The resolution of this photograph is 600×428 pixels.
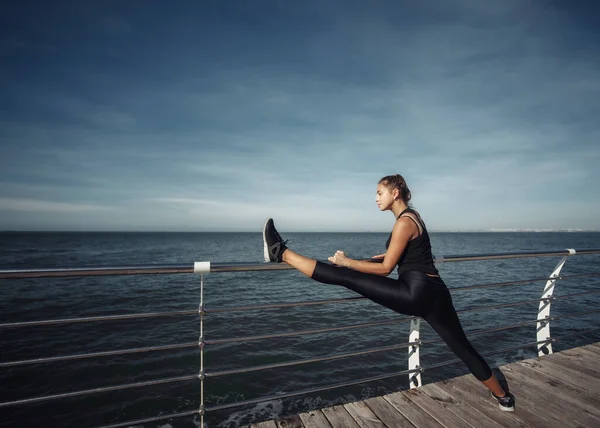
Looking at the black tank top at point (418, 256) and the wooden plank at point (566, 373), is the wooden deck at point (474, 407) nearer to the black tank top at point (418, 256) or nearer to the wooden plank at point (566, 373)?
the wooden plank at point (566, 373)

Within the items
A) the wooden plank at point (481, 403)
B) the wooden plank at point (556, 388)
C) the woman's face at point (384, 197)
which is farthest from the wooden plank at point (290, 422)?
the wooden plank at point (556, 388)

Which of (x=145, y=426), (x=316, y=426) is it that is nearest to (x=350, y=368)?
(x=145, y=426)

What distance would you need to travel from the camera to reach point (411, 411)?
2.40 meters

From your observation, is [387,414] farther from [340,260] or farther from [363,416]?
[340,260]

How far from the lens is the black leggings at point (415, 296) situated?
7.66ft

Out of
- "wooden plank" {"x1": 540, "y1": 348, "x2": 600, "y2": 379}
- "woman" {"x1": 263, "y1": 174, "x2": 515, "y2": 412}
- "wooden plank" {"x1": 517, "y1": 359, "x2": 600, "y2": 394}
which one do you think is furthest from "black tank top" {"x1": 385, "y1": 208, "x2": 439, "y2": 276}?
"wooden plank" {"x1": 540, "y1": 348, "x2": 600, "y2": 379}

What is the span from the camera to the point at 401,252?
8.15 feet

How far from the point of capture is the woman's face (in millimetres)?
2812

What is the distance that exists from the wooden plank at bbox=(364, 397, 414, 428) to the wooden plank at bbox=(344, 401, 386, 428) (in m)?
0.04

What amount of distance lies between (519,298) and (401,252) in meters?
14.1

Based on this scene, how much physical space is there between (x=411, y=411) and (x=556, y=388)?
1611 mm

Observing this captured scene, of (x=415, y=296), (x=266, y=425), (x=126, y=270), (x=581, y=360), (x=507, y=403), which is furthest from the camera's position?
(x=581, y=360)

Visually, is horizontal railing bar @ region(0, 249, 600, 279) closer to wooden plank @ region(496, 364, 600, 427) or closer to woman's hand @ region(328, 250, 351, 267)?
woman's hand @ region(328, 250, 351, 267)

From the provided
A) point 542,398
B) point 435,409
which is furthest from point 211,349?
point 542,398
